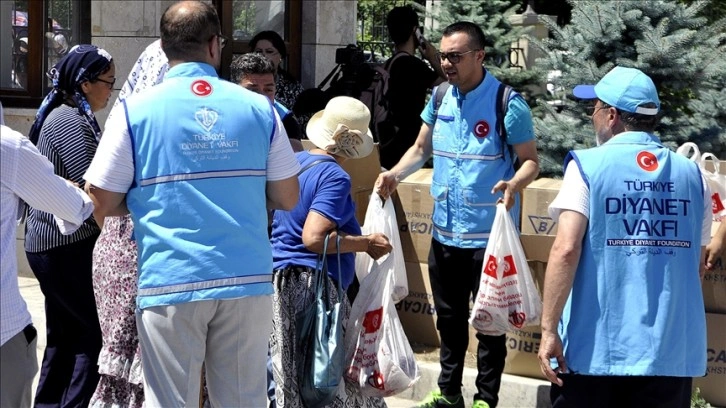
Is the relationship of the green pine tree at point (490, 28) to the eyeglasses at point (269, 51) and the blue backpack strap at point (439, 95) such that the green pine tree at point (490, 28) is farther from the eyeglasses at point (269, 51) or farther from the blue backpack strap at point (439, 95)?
the blue backpack strap at point (439, 95)

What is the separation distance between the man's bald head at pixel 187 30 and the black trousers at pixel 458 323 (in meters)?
2.21

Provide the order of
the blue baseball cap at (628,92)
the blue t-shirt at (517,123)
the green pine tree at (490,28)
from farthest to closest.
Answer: the green pine tree at (490,28)
the blue t-shirt at (517,123)
the blue baseball cap at (628,92)

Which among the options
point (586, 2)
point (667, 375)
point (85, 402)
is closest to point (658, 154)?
point (667, 375)

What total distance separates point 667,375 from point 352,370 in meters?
1.52

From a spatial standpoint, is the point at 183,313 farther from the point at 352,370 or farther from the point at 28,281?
the point at 28,281

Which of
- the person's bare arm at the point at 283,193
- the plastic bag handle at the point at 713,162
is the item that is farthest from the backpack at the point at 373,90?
the person's bare arm at the point at 283,193

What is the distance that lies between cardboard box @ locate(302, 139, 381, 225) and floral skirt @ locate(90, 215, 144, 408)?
1.92 metres

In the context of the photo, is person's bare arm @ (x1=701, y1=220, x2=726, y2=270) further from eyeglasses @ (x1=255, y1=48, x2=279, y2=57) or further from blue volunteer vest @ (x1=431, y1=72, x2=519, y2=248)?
eyeglasses @ (x1=255, y1=48, x2=279, y2=57)

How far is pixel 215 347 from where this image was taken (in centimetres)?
371

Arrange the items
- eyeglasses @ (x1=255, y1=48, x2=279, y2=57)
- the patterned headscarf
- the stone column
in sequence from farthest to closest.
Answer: the stone column, eyeglasses @ (x1=255, y1=48, x2=279, y2=57), the patterned headscarf

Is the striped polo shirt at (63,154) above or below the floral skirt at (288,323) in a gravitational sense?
above

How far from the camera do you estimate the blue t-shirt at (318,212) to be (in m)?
4.43

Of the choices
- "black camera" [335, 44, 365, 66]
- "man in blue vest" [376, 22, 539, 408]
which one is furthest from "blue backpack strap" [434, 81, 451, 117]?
"black camera" [335, 44, 365, 66]

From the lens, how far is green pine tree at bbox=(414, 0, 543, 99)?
34.7ft
